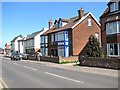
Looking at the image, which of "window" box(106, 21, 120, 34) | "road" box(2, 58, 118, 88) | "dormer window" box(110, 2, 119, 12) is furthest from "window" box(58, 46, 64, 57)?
"road" box(2, 58, 118, 88)

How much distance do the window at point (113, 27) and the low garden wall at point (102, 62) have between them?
5191 mm

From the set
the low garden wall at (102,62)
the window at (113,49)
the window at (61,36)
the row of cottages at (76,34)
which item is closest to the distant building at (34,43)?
the row of cottages at (76,34)

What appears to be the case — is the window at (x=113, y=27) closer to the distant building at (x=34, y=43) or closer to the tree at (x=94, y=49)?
the tree at (x=94, y=49)

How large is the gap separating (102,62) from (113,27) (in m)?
6.03

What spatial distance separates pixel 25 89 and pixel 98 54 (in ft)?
47.1

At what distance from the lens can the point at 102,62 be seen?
54.5 ft

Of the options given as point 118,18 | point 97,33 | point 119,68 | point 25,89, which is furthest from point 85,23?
point 25,89

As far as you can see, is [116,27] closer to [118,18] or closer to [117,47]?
[118,18]

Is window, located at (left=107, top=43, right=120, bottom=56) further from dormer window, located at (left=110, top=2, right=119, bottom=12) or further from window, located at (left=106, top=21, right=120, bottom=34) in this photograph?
dormer window, located at (left=110, top=2, right=119, bottom=12)

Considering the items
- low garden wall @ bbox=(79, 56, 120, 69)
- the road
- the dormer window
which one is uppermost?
the dormer window

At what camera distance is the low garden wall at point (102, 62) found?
49.1ft

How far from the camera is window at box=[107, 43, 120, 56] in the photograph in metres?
19.1

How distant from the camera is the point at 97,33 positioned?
33.2 metres

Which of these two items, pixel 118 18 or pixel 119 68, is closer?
pixel 119 68
